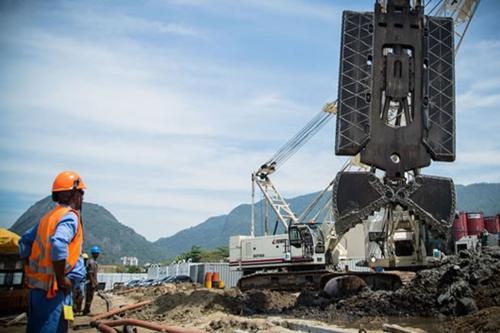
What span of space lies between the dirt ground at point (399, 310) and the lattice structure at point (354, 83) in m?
2.63

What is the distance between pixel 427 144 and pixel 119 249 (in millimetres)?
195570

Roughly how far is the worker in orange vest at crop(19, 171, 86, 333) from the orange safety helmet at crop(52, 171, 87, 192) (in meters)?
0.16

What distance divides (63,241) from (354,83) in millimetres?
6895

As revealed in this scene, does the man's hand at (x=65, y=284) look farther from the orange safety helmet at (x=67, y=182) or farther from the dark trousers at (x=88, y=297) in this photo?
the dark trousers at (x=88, y=297)

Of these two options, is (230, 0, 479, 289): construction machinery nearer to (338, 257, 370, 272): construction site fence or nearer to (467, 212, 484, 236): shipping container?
(467, 212, 484, 236): shipping container

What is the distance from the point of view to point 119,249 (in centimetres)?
19300

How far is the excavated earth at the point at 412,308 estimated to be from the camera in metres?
6.68

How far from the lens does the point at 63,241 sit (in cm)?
336

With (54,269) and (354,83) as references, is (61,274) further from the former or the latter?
(354,83)

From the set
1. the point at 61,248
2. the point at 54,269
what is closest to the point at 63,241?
the point at 61,248

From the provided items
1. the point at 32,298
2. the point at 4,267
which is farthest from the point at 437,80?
the point at 4,267

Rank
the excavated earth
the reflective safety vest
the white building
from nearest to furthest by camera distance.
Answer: the reflective safety vest < the excavated earth < the white building

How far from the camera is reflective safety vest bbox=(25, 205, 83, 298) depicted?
343 centimetres

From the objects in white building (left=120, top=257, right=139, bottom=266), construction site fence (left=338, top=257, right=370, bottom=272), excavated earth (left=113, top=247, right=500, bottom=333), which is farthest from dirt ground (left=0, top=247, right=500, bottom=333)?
white building (left=120, top=257, right=139, bottom=266)
